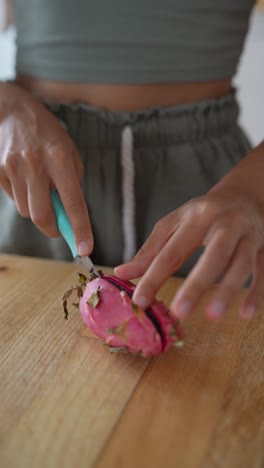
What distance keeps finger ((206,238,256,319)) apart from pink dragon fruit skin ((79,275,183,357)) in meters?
0.07

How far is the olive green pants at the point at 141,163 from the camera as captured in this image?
764mm

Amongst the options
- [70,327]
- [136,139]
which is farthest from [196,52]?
[70,327]

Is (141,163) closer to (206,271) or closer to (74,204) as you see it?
(74,204)

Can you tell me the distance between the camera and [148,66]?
77 cm

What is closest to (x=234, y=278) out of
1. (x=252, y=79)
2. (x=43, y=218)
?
(x=43, y=218)

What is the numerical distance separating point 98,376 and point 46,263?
27cm

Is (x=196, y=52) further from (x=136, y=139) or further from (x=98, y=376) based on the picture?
(x=98, y=376)

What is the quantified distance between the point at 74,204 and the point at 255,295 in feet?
0.77

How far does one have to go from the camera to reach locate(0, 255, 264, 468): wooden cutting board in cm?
42

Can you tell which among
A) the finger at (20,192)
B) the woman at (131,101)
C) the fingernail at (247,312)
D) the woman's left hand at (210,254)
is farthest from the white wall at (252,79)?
the fingernail at (247,312)

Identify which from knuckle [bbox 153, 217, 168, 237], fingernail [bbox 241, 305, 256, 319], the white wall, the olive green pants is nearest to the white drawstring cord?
the olive green pants

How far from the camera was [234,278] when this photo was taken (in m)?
0.46

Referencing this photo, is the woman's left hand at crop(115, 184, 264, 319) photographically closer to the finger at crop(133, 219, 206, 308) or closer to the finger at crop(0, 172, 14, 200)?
the finger at crop(133, 219, 206, 308)

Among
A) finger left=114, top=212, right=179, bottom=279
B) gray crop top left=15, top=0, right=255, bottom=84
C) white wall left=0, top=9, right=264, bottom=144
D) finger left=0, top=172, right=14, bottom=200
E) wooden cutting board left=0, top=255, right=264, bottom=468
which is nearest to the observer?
wooden cutting board left=0, top=255, right=264, bottom=468
